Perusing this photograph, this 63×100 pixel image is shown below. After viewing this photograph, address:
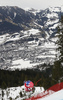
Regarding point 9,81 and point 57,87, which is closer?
point 57,87

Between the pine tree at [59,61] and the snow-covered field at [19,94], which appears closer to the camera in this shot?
the pine tree at [59,61]

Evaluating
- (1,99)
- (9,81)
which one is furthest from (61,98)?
(9,81)

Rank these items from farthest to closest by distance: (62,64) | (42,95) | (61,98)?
(62,64) → (42,95) → (61,98)

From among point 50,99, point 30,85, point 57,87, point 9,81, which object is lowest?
point 9,81

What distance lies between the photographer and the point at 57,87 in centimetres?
1390

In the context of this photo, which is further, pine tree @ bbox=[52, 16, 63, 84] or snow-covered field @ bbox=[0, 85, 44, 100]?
snow-covered field @ bbox=[0, 85, 44, 100]

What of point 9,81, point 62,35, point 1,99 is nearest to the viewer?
point 62,35

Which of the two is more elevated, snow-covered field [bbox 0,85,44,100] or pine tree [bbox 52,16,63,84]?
pine tree [bbox 52,16,63,84]

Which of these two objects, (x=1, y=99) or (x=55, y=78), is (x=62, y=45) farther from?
(x=1, y=99)

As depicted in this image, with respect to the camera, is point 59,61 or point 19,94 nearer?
point 59,61

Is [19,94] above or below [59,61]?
below

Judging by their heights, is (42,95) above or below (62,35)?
below

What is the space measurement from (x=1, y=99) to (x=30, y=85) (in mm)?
14670

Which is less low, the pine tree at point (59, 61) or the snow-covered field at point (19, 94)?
the pine tree at point (59, 61)
